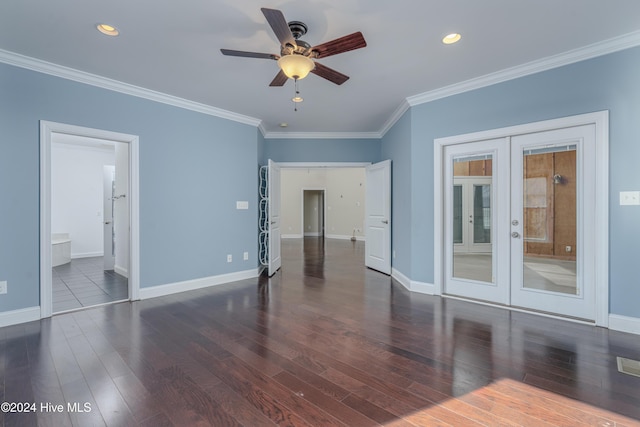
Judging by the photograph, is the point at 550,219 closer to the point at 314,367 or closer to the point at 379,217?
the point at 379,217

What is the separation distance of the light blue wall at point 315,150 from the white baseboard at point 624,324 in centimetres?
409

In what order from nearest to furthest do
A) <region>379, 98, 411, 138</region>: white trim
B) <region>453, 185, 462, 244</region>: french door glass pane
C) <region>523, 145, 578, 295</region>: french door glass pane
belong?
<region>523, 145, 578, 295</region>: french door glass pane < <region>453, 185, 462, 244</region>: french door glass pane < <region>379, 98, 411, 138</region>: white trim

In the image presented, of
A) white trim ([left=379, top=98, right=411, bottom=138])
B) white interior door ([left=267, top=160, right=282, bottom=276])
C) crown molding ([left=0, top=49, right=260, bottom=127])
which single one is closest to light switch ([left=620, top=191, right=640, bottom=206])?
white trim ([left=379, top=98, right=411, bottom=138])

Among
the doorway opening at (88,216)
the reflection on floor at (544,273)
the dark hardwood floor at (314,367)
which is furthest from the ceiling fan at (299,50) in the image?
the doorway opening at (88,216)

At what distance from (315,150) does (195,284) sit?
3.32m

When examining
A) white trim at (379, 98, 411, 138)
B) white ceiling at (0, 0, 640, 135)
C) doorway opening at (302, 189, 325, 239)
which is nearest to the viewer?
white ceiling at (0, 0, 640, 135)

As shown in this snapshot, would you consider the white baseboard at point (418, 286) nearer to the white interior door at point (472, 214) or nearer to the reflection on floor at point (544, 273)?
the reflection on floor at point (544, 273)

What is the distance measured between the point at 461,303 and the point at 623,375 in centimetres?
164

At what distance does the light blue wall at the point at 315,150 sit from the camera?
19.2 ft

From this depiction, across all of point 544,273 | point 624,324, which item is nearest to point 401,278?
point 544,273

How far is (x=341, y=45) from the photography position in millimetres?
2250

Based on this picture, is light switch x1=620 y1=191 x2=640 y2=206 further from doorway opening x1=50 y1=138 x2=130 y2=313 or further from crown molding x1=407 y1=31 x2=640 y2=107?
doorway opening x1=50 y1=138 x2=130 y2=313

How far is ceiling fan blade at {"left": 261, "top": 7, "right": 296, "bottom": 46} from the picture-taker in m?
1.86

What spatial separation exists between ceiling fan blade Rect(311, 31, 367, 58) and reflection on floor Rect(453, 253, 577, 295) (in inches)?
116
